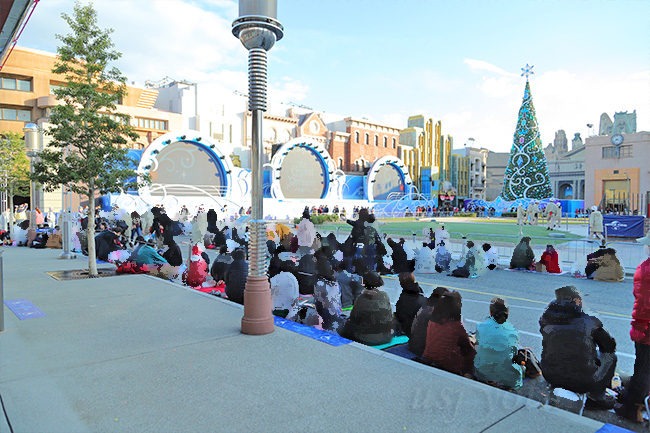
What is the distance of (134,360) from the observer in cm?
512

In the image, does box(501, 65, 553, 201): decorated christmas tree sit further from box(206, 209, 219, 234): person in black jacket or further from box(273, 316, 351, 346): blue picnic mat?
box(273, 316, 351, 346): blue picnic mat

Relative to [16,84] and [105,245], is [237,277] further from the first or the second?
[16,84]

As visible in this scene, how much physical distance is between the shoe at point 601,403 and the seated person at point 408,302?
235 cm

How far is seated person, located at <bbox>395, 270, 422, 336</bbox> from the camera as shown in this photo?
20.2 ft

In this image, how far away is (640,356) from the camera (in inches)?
166

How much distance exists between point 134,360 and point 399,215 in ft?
159

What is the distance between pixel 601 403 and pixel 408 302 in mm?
2590

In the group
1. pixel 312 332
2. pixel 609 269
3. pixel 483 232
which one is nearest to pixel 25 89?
pixel 483 232

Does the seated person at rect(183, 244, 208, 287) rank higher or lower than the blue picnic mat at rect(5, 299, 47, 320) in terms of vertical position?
higher

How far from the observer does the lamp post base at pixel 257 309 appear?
621 centimetres

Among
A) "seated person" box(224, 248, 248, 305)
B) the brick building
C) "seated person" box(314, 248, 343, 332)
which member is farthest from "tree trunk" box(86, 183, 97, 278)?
the brick building

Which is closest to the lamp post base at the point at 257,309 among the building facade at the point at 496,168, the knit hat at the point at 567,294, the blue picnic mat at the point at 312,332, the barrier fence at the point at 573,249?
the blue picnic mat at the point at 312,332

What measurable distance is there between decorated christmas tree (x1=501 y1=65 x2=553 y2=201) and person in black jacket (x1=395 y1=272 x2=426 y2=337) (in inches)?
1884

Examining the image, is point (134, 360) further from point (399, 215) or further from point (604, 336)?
point (399, 215)
